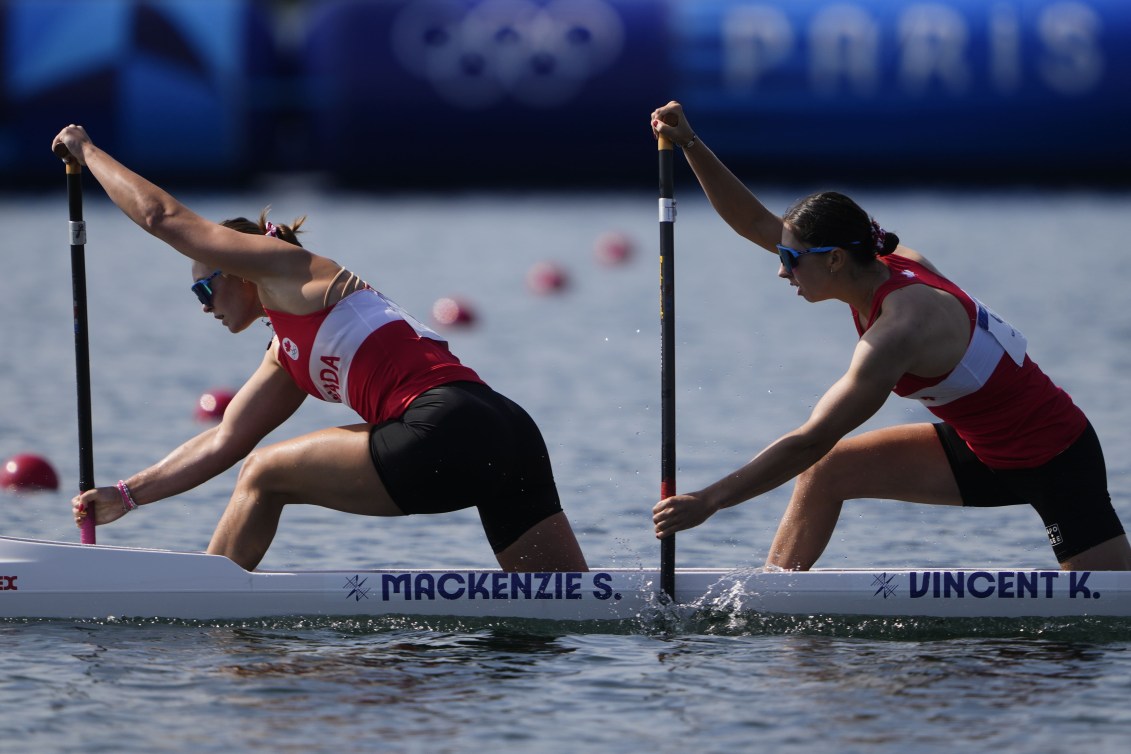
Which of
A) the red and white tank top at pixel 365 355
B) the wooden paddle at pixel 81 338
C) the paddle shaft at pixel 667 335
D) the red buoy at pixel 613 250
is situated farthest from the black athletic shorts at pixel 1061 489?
the red buoy at pixel 613 250

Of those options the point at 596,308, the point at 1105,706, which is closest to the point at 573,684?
the point at 1105,706

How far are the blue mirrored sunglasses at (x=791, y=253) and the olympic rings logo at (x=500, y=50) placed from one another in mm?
20210

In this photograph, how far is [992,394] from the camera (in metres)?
6.48

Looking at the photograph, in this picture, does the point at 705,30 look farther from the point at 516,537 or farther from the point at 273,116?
the point at 516,537

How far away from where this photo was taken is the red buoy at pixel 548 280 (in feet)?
62.1

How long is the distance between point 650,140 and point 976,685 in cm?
2117

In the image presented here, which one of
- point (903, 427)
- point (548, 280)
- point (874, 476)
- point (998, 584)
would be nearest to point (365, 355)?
point (874, 476)

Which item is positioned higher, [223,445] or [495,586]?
[223,445]

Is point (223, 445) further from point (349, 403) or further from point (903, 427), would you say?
point (903, 427)

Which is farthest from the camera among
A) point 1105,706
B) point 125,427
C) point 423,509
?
point 125,427

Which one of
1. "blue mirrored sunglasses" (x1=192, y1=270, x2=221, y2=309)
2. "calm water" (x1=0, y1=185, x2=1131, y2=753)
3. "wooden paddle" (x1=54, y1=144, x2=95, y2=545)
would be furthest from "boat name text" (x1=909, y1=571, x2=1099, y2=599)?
"wooden paddle" (x1=54, y1=144, x2=95, y2=545)

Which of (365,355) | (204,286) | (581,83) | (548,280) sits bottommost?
(365,355)

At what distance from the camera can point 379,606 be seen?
22.2 ft

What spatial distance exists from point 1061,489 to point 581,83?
20433mm
